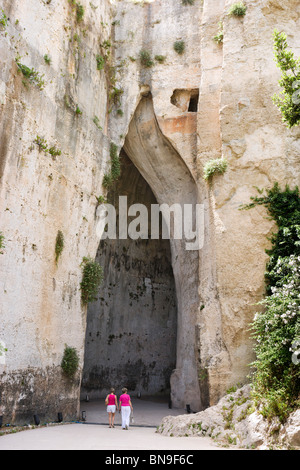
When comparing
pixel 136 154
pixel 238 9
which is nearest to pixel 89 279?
pixel 136 154

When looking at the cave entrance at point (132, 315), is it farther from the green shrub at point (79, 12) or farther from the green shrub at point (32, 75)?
the green shrub at point (32, 75)

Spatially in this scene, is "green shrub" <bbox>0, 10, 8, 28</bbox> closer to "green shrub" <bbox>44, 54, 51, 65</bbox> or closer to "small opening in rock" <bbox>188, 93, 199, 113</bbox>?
"green shrub" <bbox>44, 54, 51, 65</bbox>

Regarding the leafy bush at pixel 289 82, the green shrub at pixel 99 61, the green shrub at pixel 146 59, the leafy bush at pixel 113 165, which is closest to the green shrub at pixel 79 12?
the green shrub at pixel 99 61

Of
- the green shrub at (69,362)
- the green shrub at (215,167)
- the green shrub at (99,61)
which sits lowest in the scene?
the green shrub at (69,362)

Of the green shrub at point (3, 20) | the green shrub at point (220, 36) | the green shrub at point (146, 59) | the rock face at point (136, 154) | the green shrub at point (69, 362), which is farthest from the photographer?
the green shrub at point (146, 59)

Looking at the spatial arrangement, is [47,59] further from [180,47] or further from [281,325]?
[281,325]

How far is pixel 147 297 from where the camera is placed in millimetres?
22109

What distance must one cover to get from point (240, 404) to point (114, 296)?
37.3ft

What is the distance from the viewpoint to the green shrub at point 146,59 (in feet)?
57.3

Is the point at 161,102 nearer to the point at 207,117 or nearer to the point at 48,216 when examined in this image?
the point at 207,117

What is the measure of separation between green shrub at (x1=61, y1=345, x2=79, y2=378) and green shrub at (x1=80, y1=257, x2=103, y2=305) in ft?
5.52

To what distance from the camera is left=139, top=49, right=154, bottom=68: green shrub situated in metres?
17.5

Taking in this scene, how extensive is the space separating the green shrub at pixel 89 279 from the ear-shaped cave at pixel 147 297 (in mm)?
3542
